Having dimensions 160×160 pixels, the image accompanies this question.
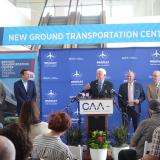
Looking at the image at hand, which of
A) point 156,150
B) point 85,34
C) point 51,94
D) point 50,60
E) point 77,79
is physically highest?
point 85,34

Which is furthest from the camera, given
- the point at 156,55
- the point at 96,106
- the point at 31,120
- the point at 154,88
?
the point at 156,55

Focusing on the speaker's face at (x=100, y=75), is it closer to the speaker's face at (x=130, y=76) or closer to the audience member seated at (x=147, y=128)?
the speaker's face at (x=130, y=76)

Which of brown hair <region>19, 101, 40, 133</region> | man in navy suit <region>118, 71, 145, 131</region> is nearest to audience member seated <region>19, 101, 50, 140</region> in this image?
brown hair <region>19, 101, 40, 133</region>

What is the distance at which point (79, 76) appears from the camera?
739 cm

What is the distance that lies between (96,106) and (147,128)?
2.04 metres

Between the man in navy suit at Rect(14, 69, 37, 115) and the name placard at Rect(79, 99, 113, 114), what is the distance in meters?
1.64

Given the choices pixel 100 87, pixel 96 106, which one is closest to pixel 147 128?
pixel 96 106

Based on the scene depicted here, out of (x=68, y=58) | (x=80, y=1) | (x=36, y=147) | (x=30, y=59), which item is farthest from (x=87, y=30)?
(x=80, y=1)

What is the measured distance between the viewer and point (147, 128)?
4.23 meters

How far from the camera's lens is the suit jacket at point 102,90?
6.85 meters

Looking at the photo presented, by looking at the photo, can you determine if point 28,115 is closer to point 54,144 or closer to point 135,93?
point 54,144

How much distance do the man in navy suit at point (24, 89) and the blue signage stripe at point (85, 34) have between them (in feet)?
2.53

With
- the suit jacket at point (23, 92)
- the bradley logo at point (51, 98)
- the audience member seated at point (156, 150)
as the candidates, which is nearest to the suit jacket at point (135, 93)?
the bradley logo at point (51, 98)

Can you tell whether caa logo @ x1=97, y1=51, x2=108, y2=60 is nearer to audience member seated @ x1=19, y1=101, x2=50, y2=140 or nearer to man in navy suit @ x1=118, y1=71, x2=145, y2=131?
man in navy suit @ x1=118, y1=71, x2=145, y2=131
